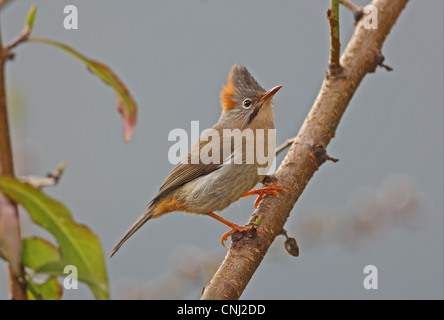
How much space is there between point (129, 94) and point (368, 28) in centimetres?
183

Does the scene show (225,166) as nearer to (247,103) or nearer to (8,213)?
(247,103)

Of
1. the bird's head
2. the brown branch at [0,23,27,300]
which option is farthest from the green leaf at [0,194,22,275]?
the bird's head

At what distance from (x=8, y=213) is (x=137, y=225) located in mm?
2028

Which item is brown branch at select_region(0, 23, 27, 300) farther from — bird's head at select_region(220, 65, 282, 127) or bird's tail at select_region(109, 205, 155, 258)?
bird's head at select_region(220, 65, 282, 127)

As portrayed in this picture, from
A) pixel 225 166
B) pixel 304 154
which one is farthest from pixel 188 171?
pixel 304 154

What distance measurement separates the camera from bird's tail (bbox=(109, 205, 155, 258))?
2721 millimetres

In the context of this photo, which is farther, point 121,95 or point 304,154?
point 304,154

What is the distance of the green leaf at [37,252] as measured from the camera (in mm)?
1221

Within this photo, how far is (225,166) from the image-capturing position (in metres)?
3.00

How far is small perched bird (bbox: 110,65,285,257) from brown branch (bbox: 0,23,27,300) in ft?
5.56

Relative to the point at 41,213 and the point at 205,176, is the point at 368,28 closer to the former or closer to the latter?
the point at 205,176

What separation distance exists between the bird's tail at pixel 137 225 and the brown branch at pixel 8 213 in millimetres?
1629
